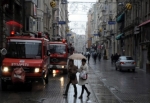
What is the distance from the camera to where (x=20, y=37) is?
17328 mm

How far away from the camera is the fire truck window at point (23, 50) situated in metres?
16.9

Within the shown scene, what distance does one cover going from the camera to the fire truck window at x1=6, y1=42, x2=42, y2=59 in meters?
16.9

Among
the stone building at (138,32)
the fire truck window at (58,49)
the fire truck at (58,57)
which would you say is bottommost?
the fire truck at (58,57)

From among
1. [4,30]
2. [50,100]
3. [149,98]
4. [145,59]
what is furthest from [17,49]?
[145,59]

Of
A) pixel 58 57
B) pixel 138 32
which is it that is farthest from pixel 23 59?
pixel 138 32

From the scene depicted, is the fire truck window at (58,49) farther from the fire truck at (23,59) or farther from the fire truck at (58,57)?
the fire truck at (23,59)

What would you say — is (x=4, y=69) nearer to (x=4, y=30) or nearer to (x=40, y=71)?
(x=40, y=71)

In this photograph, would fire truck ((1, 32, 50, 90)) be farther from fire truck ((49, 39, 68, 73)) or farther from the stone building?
the stone building

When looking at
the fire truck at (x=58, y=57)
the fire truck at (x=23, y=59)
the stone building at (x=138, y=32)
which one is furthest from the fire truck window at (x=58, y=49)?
the fire truck at (x=23, y=59)

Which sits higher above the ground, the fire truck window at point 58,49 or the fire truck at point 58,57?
the fire truck window at point 58,49

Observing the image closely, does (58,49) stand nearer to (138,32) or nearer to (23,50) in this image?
(23,50)

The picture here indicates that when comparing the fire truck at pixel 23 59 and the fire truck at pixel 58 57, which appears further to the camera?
the fire truck at pixel 58 57

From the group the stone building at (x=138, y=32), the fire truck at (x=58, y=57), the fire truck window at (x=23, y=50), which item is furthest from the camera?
the stone building at (x=138, y=32)

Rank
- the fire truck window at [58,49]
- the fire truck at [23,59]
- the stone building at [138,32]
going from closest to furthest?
the fire truck at [23,59] → the fire truck window at [58,49] → the stone building at [138,32]
